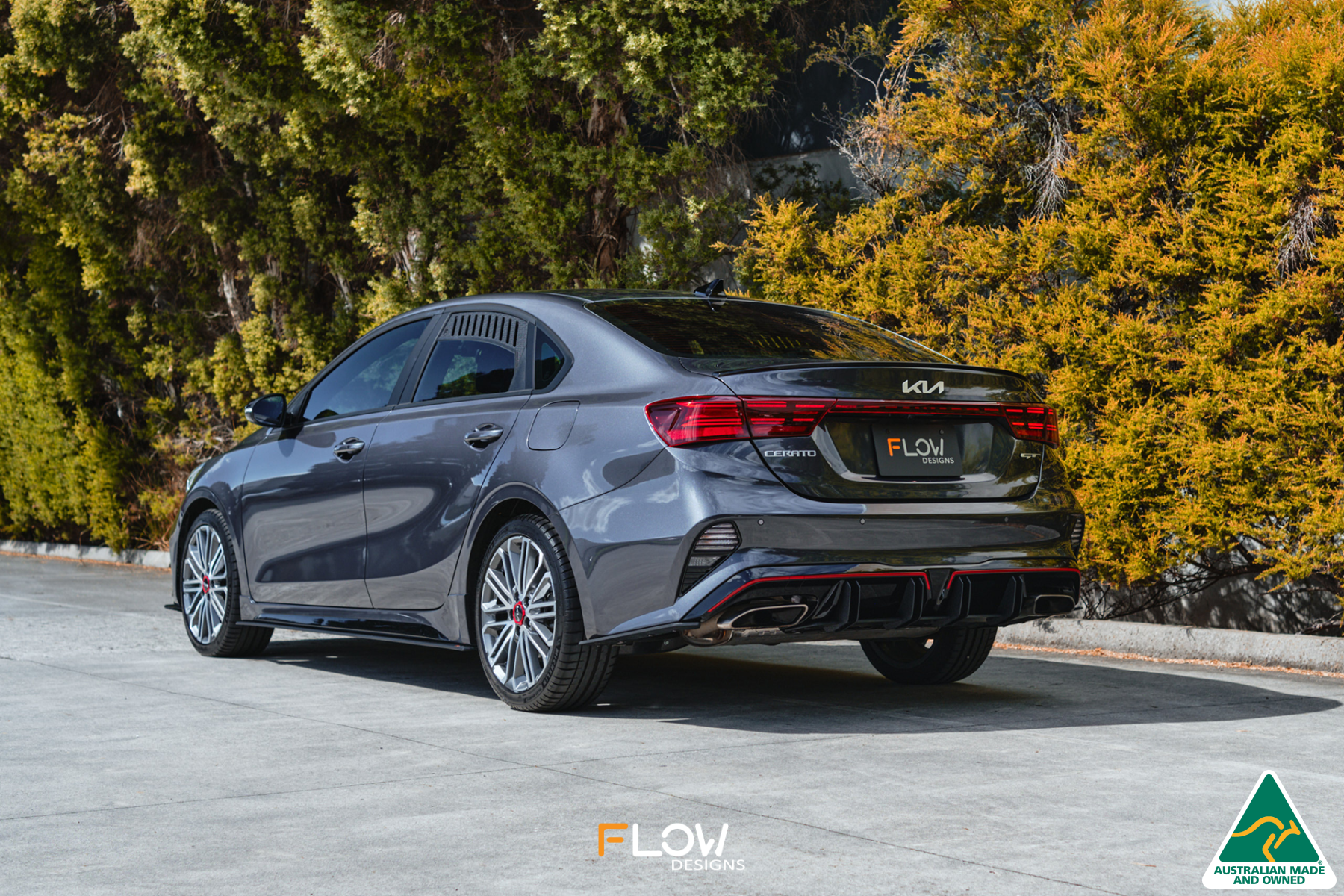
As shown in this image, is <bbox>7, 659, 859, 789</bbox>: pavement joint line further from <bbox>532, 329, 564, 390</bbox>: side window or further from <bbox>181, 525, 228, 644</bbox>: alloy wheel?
<bbox>532, 329, 564, 390</bbox>: side window

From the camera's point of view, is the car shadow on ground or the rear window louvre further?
the rear window louvre

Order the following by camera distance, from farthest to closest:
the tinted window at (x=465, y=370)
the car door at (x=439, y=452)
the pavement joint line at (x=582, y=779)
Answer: the tinted window at (x=465, y=370) < the car door at (x=439, y=452) < the pavement joint line at (x=582, y=779)

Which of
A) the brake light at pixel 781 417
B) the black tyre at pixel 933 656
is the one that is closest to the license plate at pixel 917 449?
the brake light at pixel 781 417

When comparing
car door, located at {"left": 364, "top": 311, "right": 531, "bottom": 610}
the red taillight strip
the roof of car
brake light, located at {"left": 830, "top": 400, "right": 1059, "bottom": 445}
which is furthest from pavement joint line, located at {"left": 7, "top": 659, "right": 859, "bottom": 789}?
the roof of car

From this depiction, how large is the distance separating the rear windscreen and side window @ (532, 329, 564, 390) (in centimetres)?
24

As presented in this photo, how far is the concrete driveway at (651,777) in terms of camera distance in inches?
148

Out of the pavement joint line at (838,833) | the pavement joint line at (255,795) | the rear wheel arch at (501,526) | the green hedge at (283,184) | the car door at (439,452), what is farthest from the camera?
the green hedge at (283,184)

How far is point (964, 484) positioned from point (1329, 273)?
2673 mm

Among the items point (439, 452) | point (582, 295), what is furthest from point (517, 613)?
point (582, 295)

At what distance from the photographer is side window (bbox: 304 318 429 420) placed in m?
7.11

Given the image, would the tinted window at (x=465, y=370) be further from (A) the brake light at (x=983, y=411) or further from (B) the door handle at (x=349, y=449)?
(A) the brake light at (x=983, y=411)

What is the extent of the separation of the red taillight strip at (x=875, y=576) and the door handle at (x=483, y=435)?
136cm

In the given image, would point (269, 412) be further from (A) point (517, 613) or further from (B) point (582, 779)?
(B) point (582, 779)

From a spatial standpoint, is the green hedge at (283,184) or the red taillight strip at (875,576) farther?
the green hedge at (283,184)
